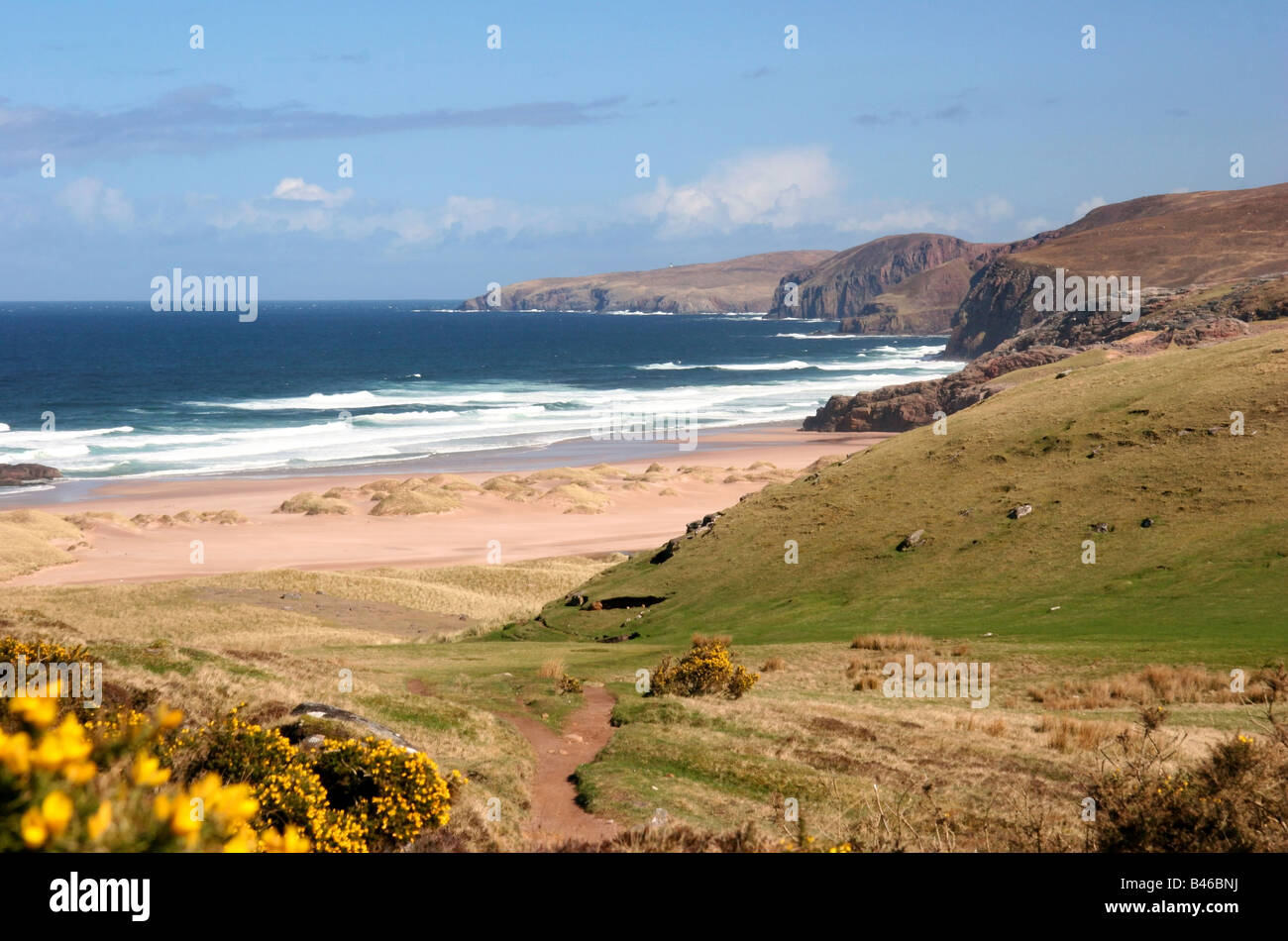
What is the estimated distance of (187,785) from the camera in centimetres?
861

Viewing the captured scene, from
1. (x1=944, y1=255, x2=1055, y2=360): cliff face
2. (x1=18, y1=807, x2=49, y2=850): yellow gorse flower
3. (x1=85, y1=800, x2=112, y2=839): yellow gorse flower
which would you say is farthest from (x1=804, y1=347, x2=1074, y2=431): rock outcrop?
(x1=18, y1=807, x2=49, y2=850): yellow gorse flower

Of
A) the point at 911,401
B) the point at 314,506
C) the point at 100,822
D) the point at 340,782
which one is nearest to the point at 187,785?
the point at 340,782

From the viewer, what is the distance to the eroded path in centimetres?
1156

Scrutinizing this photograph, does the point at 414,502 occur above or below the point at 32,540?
above

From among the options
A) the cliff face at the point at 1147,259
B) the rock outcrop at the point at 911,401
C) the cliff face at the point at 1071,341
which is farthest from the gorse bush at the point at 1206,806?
the cliff face at the point at 1147,259

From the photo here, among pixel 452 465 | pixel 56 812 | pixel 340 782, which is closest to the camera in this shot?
pixel 56 812

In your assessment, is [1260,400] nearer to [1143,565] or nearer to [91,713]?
[1143,565]

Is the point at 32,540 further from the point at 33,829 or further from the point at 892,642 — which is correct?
the point at 33,829

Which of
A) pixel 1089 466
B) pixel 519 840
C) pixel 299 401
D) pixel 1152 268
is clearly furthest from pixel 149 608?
pixel 1152 268

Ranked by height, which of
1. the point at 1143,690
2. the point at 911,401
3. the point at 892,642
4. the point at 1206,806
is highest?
the point at 911,401

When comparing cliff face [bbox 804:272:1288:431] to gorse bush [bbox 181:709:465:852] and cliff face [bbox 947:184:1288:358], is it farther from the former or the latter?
gorse bush [bbox 181:709:465:852]

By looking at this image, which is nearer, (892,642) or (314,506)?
(892,642)

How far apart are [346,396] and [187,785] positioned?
363 feet

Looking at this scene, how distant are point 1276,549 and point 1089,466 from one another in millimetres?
6959
